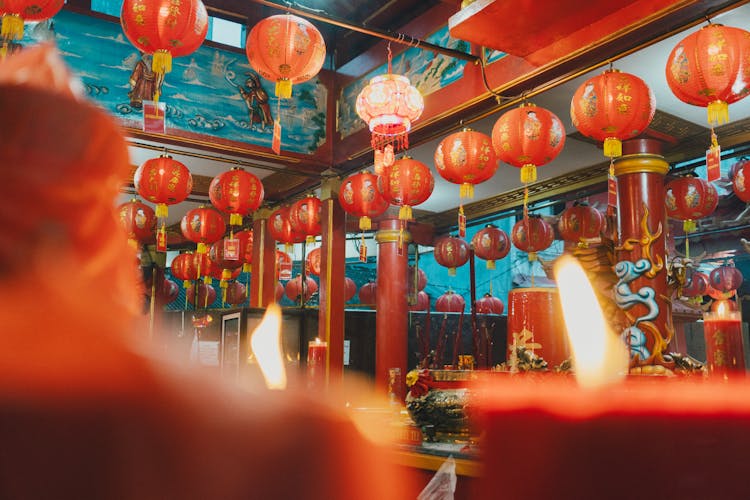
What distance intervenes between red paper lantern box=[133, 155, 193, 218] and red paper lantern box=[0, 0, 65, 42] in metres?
2.37

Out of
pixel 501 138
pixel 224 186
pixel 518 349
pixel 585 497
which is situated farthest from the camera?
pixel 224 186

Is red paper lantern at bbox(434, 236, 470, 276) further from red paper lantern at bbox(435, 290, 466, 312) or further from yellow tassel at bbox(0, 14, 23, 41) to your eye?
yellow tassel at bbox(0, 14, 23, 41)

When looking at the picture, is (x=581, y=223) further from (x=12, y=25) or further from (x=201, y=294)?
(x=201, y=294)

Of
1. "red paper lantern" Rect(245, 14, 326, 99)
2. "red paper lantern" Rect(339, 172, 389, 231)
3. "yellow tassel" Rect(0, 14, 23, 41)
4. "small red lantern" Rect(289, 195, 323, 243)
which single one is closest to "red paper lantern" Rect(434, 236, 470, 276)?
"small red lantern" Rect(289, 195, 323, 243)

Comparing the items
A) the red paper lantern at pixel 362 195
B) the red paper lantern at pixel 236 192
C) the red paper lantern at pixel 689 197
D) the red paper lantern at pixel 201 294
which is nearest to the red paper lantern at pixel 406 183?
the red paper lantern at pixel 362 195

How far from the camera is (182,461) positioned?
1.30 feet

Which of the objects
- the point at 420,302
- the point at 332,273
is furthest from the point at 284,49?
the point at 420,302

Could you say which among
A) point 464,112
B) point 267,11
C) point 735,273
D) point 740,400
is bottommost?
point 740,400

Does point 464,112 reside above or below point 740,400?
above

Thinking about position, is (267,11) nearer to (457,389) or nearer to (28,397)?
(457,389)

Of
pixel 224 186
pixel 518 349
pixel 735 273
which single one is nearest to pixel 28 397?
pixel 518 349

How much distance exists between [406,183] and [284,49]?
1904 mm

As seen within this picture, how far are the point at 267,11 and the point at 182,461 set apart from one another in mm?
7895

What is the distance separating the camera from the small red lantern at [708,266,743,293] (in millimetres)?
11430
